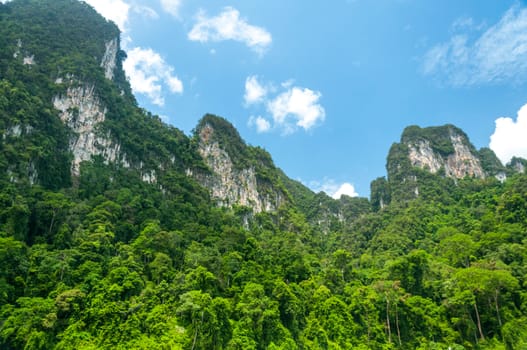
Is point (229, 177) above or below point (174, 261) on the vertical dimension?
above

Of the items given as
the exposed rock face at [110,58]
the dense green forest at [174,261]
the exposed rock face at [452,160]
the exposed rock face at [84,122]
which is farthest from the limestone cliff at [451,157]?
the exposed rock face at [110,58]

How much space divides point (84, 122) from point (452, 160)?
8145 cm

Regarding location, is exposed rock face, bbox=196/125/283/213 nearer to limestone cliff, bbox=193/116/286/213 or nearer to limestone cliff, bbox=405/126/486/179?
limestone cliff, bbox=193/116/286/213

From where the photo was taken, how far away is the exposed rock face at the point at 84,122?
52.5 meters

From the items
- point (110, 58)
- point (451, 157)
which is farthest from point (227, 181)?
point (451, 157)

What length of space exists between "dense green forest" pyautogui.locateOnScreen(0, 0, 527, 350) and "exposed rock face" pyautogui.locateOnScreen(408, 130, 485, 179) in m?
19.3

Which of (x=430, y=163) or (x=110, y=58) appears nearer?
(x=110, y=58)

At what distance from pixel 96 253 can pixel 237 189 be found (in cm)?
4669

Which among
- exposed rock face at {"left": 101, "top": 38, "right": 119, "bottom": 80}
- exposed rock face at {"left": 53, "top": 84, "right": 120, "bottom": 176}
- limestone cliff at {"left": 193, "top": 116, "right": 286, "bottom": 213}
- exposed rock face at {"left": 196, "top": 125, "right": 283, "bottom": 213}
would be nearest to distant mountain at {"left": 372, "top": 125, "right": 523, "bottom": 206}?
limestone cliff at {"left": 193, "top": 116, "right": 286, "bottom": 213}

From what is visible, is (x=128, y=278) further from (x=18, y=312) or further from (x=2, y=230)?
(x=2, y=230)

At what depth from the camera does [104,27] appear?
266 ft

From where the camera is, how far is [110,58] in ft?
259

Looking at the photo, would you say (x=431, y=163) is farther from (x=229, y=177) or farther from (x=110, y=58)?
(x=110, y=58)

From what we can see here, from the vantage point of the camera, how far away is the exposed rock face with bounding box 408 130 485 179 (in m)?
87.2
